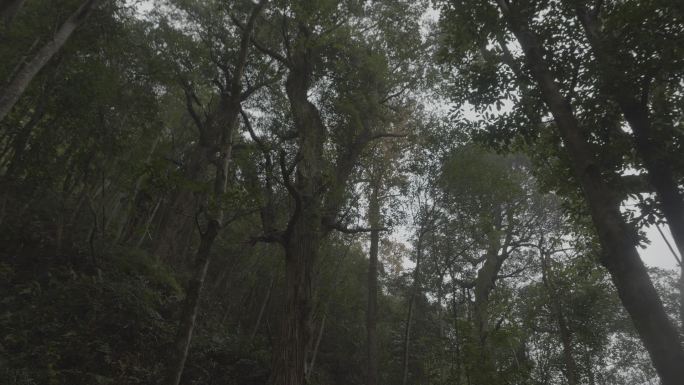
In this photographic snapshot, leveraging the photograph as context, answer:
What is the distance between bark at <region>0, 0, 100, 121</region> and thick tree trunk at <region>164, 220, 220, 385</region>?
310 centimetres

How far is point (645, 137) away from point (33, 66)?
7.99 metres

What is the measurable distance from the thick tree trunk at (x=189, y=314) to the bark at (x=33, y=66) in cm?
310

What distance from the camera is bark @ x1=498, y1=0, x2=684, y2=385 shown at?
10.9 feet

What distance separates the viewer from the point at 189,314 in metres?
5.34

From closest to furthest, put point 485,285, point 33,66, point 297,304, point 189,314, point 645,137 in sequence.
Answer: point 645,137 < point 189,314 < point 33,66 < point 297,304 < point 485,285

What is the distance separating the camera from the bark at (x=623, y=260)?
3314 millimetres

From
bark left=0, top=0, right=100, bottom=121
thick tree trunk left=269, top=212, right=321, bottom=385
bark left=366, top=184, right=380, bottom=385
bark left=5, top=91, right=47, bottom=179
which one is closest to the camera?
→ bark left=0, top=0, right=100, bottom=121

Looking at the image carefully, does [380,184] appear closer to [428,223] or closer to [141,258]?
[428,223]

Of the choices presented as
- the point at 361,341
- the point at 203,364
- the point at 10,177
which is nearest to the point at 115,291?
the point at 203,364

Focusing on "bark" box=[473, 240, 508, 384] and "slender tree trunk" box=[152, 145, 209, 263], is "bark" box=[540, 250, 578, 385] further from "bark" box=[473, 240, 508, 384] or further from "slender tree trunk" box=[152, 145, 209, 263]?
"slender tree trunk" box=[152, 145, 209, 263]

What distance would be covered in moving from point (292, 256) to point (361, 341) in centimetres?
1097

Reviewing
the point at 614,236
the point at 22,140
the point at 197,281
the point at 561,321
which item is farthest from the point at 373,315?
the point at 22,140

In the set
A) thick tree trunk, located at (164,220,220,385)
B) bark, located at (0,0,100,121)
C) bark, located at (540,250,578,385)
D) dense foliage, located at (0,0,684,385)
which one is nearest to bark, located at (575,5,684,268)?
dense foliage, located at (0,0,684,385)

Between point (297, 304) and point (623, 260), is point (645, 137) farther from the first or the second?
point (297, 304)
